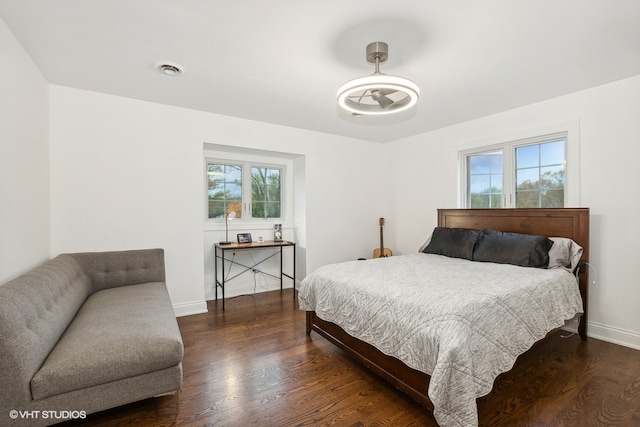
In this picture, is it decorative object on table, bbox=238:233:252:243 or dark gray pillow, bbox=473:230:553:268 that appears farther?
decorative object on table, bbox=238:233:252:243

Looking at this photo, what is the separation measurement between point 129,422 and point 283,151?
3.18 meters

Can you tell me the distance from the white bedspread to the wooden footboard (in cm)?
8

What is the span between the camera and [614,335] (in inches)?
107

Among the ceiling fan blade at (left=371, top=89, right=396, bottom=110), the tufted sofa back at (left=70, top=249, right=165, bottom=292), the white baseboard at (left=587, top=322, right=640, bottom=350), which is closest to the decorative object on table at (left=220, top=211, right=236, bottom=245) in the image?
the tufted sofa back at (left=70, top=249, right=165, bottom=292)

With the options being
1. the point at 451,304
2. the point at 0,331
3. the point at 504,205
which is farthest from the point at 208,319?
the point at 504,205

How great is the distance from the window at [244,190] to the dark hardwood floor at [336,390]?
1.82 metres

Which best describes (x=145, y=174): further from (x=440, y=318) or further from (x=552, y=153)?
(x=552, y=153)

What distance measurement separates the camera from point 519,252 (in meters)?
2.86

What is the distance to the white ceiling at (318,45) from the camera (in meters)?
1.73

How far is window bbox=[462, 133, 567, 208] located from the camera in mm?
3193

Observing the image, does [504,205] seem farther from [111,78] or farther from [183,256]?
[111,78]

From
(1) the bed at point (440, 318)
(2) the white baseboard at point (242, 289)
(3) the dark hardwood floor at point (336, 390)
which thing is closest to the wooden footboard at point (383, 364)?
(1) the bed at point (440, 318)

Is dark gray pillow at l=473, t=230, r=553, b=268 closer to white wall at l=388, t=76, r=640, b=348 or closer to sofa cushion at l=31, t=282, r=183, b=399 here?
white wall at l=388, t=76, r=640, b=348

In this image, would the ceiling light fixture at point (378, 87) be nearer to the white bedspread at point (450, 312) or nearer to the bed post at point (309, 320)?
the white bedspread at point (450, 312)
